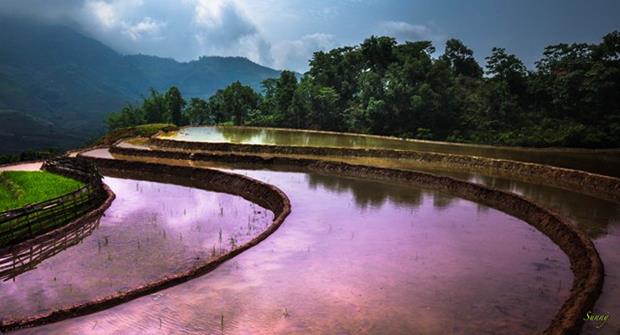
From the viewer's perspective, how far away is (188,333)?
7824 millimetres

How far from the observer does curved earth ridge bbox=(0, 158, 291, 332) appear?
8.33 m

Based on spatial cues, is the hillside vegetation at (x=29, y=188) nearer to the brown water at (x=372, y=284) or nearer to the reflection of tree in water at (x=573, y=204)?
the brown water at (x=372, y=284)

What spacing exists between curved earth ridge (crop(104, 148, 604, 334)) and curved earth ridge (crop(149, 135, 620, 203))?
2607mm

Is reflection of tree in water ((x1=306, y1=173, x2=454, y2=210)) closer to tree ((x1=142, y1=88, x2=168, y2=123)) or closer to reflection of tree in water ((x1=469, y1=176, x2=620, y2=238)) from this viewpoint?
reflection of tree in water ((x1=469, y1=176, x2=620, y2=238))

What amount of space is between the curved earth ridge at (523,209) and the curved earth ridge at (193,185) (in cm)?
303

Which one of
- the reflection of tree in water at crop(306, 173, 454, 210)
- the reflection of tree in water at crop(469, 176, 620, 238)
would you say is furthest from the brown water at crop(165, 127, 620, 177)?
the reflection of tree in water at crop(306, 173, 454, 210)

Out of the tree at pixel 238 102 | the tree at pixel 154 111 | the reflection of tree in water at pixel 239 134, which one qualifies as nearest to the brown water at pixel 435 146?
the reflection of tree in water at pixel 239 134

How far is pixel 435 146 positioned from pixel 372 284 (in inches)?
884

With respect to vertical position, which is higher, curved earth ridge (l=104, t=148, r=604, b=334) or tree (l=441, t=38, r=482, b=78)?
tree (l=441, t=38, r=482, b=78)

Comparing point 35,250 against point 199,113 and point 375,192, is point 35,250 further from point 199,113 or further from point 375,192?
point 199,113

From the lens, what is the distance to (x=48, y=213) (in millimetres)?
14359

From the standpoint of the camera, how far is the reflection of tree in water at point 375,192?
1734 cm

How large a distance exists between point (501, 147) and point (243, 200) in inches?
754

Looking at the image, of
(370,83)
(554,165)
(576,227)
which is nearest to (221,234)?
(576,227)
